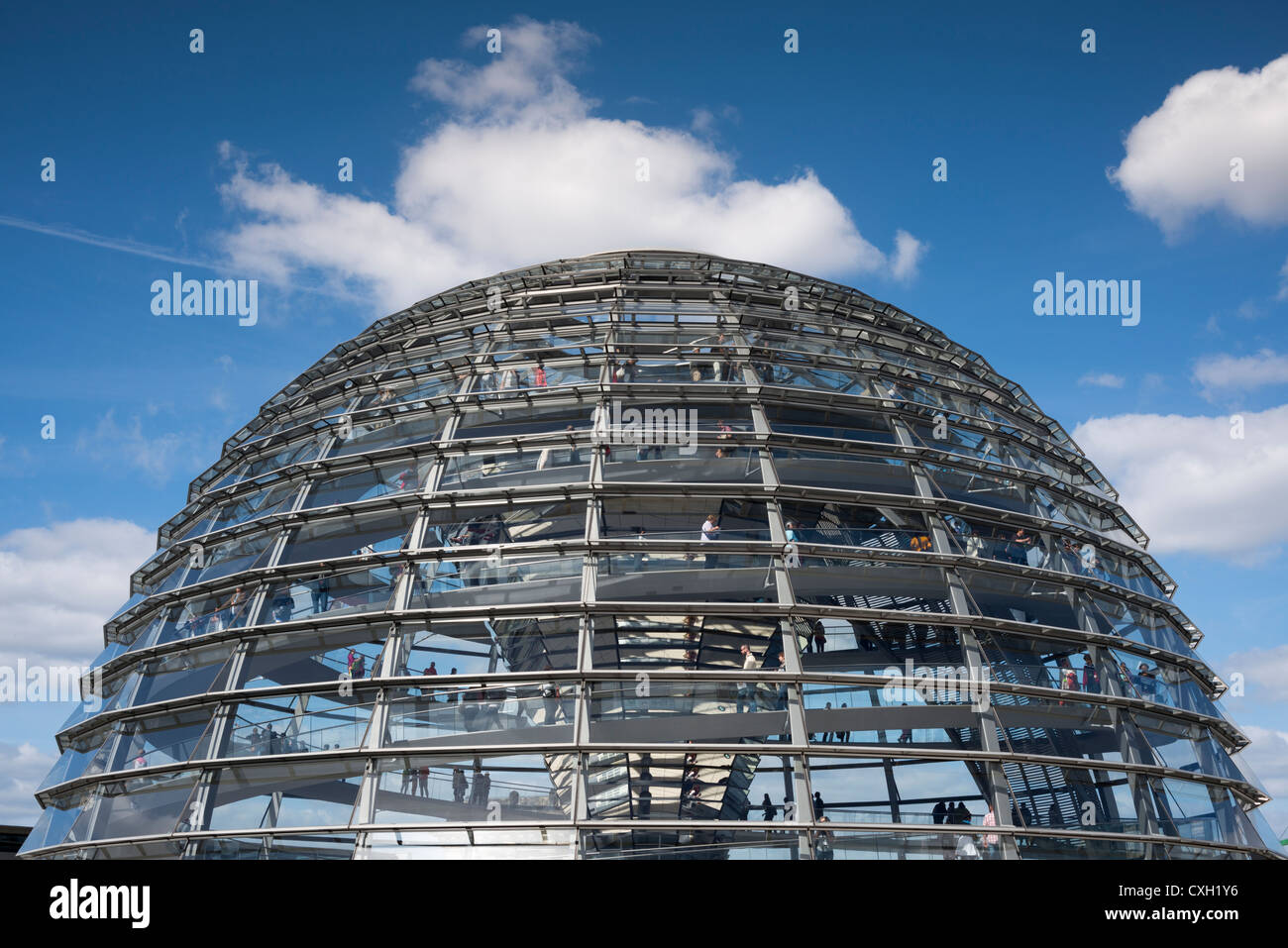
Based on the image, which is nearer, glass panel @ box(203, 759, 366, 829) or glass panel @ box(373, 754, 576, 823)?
glass panel @ box(373, 754, 576, 823)

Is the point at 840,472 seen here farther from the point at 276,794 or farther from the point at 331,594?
the point at 276,794

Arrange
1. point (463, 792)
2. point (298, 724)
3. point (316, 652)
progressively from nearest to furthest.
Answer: point (463, 792)
point (298, 724)
point (316, 652)

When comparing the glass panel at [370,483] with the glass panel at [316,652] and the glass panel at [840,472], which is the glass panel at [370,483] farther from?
the glass panel at [840,472]

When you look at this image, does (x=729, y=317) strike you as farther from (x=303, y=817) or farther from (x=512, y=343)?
(x=303, y=817)

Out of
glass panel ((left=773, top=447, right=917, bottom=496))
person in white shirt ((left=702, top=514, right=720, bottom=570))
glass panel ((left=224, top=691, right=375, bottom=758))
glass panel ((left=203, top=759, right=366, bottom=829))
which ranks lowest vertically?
glass panel ((left=203, top=759, right=366, bottom=829))

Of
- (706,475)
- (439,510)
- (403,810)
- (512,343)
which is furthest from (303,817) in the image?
(512,343)

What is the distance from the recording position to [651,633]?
1978 cm

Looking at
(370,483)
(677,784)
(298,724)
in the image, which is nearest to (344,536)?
(370,483)

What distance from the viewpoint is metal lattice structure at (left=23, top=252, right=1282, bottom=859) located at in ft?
52.9

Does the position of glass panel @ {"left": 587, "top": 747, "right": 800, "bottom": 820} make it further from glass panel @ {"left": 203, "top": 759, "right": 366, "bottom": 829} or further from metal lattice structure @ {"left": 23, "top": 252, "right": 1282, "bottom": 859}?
glass panel @ {"left": 203, "top": 759, "right": 366, "bottom": 829}

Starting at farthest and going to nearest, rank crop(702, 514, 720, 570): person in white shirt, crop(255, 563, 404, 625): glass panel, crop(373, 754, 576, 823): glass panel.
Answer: crop(255, 563, 404, 625): glass panel, crop(702, 514, 720, 570): person in white shirt, crop(373, 754, 576, 823): glass panel

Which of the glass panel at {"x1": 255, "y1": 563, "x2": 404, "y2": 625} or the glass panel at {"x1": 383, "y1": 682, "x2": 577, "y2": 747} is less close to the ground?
the glass panel at {"x1": 255, "y1": 563, "x2": 404, "y2": 625}

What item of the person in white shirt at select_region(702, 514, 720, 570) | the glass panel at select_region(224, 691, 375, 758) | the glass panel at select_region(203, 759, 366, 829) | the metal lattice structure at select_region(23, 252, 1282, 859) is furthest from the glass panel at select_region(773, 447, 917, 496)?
the glass panel at select_region(203, 759, 366, 829)

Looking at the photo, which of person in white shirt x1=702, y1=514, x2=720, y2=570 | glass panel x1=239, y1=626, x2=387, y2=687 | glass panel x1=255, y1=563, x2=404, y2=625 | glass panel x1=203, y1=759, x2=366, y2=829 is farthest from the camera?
glass panel x1=255, y1=563, x2=404, y2=625
